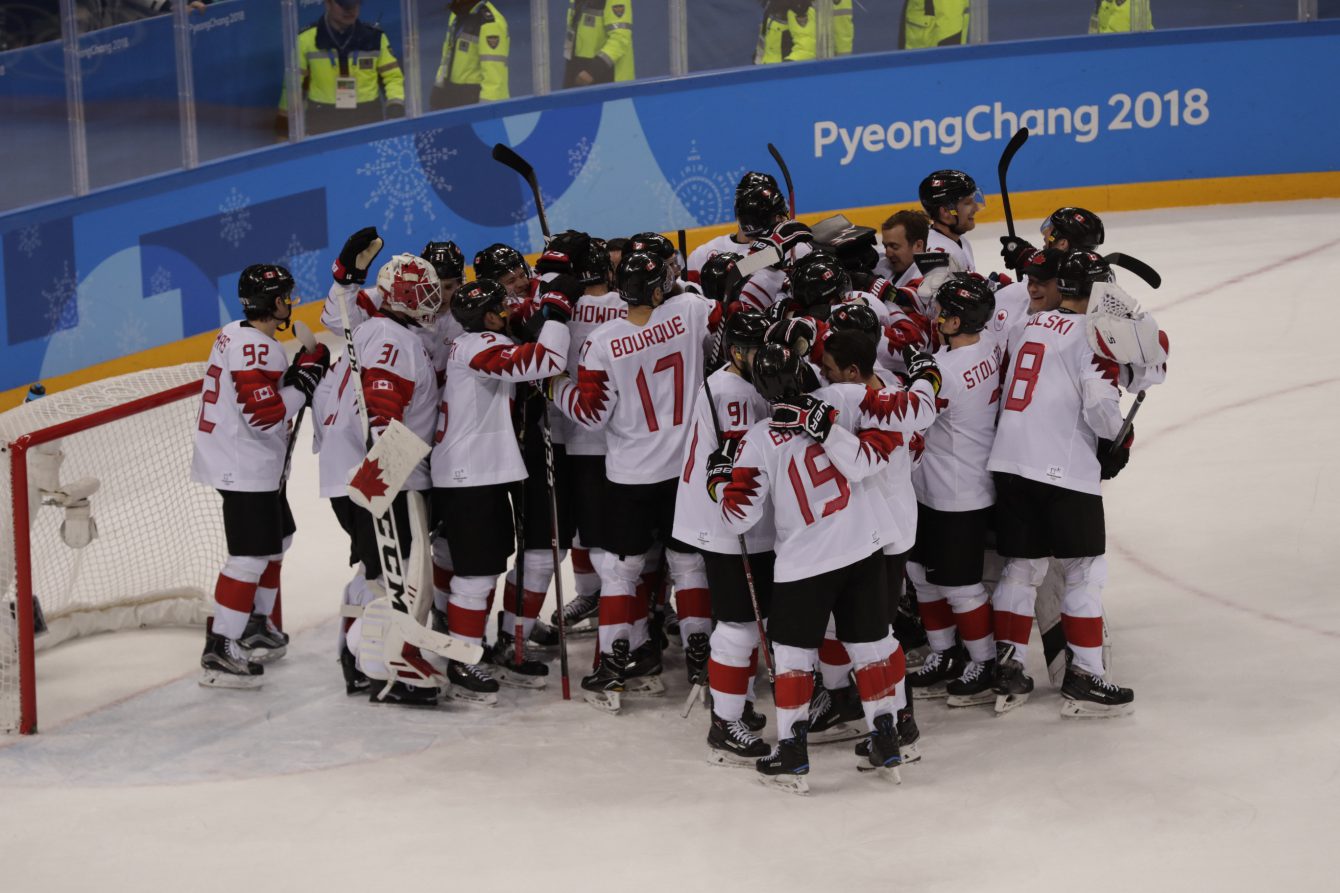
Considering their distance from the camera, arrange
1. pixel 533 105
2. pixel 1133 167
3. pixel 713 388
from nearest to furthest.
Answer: pixel 713 388, pixel 533 105, pixel 1133 167

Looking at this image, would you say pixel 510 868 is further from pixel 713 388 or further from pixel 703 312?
pixel 703 312

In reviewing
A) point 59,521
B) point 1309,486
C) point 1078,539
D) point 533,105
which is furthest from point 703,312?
point 533,105

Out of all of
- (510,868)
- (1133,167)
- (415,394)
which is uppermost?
(1133,167)

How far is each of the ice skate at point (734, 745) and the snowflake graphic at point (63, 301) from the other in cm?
484

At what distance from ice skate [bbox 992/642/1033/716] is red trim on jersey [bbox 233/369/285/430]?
7.84 ft

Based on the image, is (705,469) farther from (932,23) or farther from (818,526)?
(932,23)

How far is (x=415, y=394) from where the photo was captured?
17.6 feet

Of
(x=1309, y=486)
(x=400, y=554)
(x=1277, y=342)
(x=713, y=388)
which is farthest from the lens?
(x=1277, y=342)

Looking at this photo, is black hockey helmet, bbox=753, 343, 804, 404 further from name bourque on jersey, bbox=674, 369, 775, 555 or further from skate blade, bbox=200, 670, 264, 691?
skate blade, bbox=200, 670, 264, 691

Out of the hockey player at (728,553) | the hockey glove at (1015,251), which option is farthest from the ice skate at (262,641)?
the hockey glove at (1015,251)

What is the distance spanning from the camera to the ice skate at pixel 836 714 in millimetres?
5102

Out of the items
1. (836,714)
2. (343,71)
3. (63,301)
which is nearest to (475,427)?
(836,714)

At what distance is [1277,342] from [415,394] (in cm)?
508

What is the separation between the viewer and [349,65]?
955 cm
